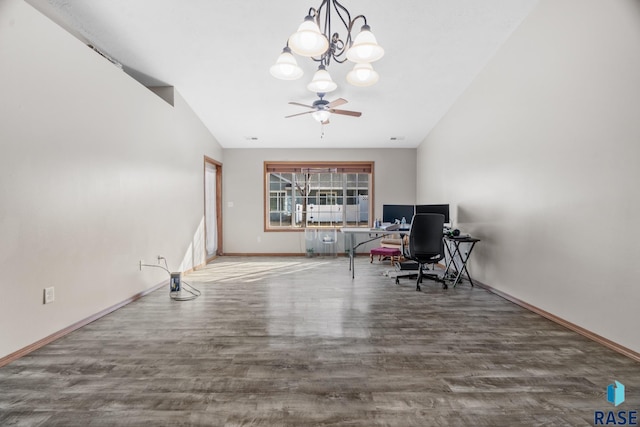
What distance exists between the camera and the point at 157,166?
4086 mm

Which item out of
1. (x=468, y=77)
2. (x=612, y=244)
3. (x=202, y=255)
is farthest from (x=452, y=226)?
(x=202, y=255)

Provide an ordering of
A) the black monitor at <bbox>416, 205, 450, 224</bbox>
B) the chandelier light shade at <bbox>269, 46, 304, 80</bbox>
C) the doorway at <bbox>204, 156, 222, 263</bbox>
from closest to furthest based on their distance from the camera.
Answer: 1. the chandelier light shade at <bbox>269, 46, 304, 80</bbox>
2. the black monitor at <bbox>416, 205, 450, 224</bbox>
3. the doorway at <bbox>204, 156, 222, 263</bbox>

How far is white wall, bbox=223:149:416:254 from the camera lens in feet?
22.6

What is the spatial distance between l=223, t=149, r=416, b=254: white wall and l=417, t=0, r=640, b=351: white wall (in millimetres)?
2747

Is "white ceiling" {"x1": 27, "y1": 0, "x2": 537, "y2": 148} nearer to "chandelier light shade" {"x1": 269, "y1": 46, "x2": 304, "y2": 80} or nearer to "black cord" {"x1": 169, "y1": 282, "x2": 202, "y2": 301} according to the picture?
"chandelier light shade" {"x1": 269, "y1": 46, "x2": 304, "y2": 80}

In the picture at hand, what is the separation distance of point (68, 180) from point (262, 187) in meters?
4.38

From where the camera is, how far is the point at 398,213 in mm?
5375

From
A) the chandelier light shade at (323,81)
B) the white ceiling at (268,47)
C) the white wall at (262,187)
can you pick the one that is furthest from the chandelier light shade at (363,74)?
the white wall at (262,187)

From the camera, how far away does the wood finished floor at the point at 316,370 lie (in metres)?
1.59

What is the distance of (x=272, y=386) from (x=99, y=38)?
4009mm

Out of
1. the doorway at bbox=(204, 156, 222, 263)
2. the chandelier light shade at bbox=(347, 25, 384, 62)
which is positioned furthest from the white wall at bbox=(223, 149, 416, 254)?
A: the chandelier light shade at bbox=(347, 25, 384, 62)

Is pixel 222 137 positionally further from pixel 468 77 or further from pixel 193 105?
pixel 468 77

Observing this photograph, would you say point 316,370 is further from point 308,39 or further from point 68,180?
point 68,180

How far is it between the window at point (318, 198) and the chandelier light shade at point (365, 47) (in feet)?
15.6
